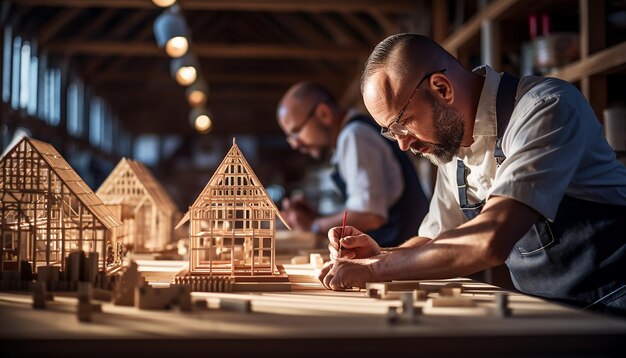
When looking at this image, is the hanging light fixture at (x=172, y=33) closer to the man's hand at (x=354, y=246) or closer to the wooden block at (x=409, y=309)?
the man's hand at (x=354, y=246)

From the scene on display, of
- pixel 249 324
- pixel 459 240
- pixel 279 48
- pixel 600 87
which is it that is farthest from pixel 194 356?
pixel 279 48

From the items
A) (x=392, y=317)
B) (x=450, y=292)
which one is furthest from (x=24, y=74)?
(x=392, y=317)

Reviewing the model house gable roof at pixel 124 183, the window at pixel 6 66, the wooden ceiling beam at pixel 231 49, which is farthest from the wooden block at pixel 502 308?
the wooden ceiling beam at pixel 231 49

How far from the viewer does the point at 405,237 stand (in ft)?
16.0

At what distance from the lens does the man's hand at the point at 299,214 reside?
5.93 m

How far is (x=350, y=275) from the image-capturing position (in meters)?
2.39

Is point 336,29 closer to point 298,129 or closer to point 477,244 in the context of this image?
point 298,129

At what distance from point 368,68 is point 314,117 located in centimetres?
275

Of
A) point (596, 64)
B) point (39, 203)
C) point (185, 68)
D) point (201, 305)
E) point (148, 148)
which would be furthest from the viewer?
point (148, 148)

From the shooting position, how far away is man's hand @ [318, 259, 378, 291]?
239cm

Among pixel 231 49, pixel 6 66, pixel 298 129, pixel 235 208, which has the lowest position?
pixel 235 208

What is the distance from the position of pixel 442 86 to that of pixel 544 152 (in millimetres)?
545

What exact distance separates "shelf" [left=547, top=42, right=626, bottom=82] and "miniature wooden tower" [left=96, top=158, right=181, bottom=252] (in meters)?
2.67

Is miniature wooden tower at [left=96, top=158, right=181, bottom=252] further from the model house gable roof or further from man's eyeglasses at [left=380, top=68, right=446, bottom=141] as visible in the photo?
man's eyeglasses at [left=380, top=68, right=446, bottom=141]
